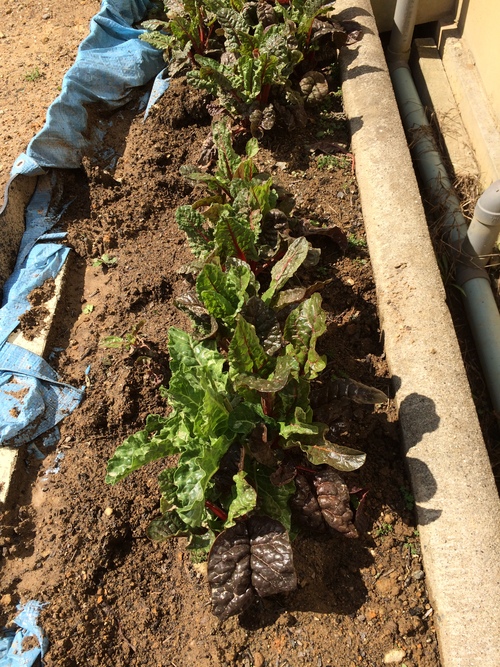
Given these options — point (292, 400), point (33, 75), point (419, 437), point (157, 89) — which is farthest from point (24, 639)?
point (33, 75)

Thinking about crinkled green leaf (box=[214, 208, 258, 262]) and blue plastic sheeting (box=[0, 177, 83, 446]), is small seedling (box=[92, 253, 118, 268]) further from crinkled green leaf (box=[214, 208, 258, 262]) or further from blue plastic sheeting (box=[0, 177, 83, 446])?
crinkled green leaf (box=[214, 208, 258, 262])

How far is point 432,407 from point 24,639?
209 centimetres

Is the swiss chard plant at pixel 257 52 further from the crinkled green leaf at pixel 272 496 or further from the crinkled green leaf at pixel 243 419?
the crinkled green leaf at pixel 272 496

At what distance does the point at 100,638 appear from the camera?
Answer: 8.03ft

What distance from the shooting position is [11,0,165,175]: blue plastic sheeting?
3949mm

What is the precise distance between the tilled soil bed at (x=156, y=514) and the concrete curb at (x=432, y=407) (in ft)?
0.43

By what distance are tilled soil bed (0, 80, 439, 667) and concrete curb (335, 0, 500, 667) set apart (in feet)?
0.43

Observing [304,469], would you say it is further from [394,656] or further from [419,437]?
[394,656]

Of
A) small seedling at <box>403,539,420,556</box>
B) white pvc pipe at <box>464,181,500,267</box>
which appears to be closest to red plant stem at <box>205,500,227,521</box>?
small seedling at <box>403,539,420,556</box>

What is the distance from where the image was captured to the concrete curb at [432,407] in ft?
7.47

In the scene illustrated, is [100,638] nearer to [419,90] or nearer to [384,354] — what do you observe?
[384,354]

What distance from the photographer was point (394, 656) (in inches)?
91.3

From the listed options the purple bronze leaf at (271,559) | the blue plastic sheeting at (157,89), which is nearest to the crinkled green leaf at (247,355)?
the purple bronze leaf at (271,559)

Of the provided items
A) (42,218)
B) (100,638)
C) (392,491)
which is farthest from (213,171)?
(100,638)
